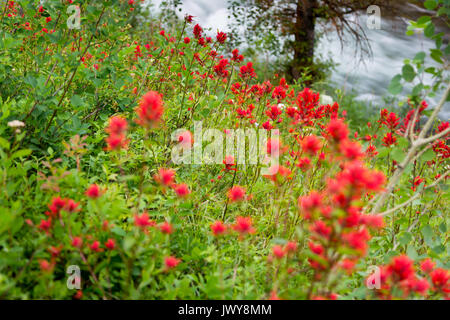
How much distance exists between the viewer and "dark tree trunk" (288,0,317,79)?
766cm

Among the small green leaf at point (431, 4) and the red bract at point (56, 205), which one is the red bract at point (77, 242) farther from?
the small green leaf at point (431, 4)

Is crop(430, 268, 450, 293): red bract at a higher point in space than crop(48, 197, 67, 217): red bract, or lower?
lower

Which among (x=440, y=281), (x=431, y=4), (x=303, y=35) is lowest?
(x=440, y=281)

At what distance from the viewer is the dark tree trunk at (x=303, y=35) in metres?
7.66

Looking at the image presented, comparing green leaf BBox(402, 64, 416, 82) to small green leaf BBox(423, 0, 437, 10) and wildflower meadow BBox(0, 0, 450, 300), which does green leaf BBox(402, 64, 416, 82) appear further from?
small green leaf BBox(423, 0, 437, 10)

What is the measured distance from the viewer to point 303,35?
7828 mm

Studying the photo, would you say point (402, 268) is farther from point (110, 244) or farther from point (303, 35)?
point (303, 35)

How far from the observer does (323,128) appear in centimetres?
259

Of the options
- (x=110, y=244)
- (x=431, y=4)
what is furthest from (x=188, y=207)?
(x=431, y=4)

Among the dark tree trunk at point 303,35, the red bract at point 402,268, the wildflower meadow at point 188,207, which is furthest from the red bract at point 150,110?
the dark tree trunk at point 303,35
